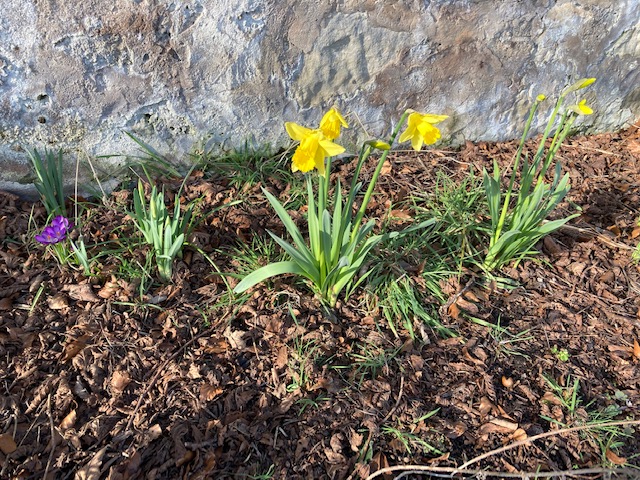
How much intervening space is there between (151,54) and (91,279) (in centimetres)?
111

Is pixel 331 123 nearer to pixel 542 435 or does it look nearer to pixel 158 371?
pixel 158 371

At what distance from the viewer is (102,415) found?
1752mm

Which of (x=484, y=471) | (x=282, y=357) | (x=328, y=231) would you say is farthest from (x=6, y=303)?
(x=484, y=471)

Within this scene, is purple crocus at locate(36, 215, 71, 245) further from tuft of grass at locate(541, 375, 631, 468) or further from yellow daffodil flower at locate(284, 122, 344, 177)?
tuft of grass at locate(541, 375, 631, 468)

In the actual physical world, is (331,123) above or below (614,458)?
above

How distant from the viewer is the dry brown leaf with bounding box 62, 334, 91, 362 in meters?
1.91

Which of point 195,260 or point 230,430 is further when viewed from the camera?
point 195,260

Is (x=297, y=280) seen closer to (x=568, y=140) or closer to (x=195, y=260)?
(x=195, y=260)

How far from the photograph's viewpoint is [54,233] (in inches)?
79.6

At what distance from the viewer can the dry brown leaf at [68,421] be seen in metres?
1.71

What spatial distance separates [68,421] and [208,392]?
1.62ft

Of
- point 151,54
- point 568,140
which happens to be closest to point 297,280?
point 151,54

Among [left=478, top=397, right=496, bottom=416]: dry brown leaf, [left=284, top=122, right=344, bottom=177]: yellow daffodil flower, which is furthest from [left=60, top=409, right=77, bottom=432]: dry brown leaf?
[left=478, top=397, right=496, bottom=416]: dry brown leaf

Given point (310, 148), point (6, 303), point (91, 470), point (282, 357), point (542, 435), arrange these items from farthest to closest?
1. point (6, 303)
2. point (282, 357)
3. point (542, 435)
4. point (91, 470)
5. point (310, 148)
